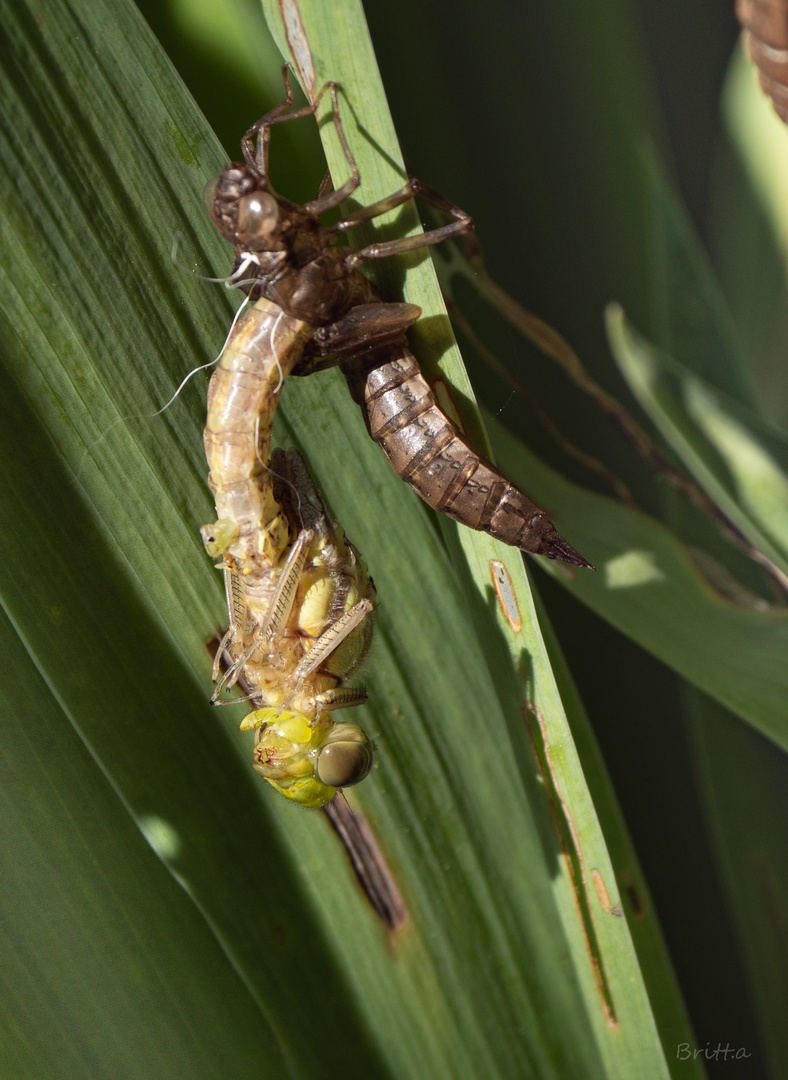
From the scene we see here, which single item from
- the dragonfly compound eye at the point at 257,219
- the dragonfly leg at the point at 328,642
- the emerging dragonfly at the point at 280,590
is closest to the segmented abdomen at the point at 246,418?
the emerging dragonfly at the point at 280,590

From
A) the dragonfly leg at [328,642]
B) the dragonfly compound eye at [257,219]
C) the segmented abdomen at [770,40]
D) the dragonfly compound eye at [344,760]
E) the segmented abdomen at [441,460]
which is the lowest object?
the dragonfly compound eye at [344,760]

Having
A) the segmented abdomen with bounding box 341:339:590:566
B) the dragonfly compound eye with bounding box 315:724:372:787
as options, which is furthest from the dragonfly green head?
the segmented abdomen with bounding box 341:339:590:566

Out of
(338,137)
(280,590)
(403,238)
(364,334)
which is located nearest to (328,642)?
(280,590)

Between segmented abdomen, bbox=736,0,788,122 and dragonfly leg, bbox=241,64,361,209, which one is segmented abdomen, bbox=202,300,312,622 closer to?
dragonfly leg, bbox=241,64,361,209

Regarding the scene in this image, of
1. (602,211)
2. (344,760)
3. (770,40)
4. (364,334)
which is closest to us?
(770,40)

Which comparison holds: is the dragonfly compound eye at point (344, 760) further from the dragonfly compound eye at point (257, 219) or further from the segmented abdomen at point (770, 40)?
the segmented abdomen at point (770, 40)

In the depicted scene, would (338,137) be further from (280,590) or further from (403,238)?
(280,590)
